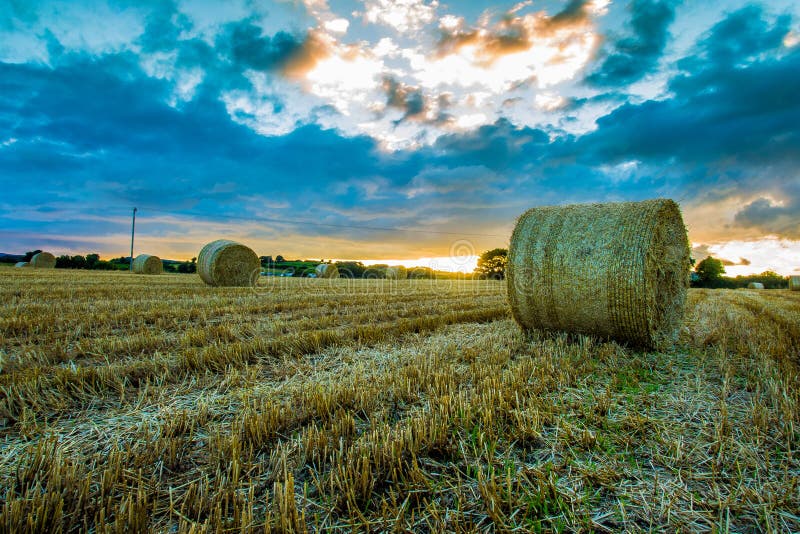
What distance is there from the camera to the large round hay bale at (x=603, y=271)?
463 cm

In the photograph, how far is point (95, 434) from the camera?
235 centimetres

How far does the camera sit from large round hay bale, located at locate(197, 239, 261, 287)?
1377cm

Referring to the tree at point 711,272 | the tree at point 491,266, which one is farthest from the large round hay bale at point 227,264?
the tree at point 711,272

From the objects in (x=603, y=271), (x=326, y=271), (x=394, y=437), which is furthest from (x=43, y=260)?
(x=603, y=271)

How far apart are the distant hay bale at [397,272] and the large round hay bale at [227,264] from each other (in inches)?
585

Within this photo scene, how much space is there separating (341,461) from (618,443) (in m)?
1.62

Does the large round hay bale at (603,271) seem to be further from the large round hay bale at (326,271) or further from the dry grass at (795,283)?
the dry grass at (795,283)

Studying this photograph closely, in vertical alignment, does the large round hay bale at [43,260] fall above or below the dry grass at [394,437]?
above

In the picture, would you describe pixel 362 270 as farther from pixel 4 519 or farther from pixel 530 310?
pixel 4 519

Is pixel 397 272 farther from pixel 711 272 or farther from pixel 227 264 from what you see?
pixel 711 272

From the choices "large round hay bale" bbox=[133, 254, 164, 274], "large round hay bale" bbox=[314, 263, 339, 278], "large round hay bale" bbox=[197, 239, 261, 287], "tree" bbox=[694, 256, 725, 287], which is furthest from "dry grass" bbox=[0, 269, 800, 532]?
"tree" bbox=[694, 256, 725, 287]

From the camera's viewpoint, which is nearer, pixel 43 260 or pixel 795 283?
pixel 795 283

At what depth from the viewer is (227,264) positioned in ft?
45.9

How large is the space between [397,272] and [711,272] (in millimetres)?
35903
